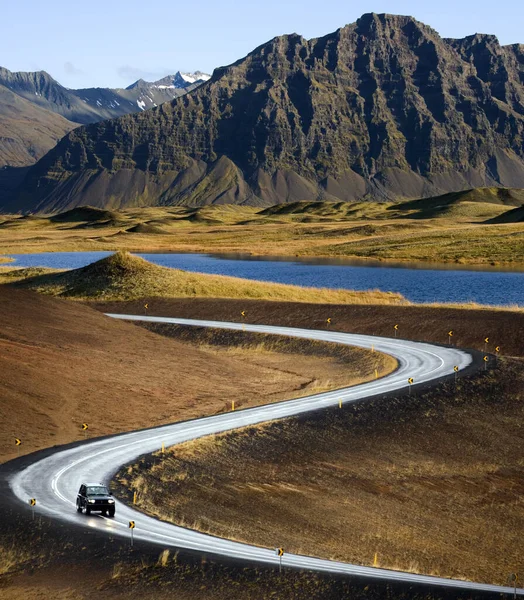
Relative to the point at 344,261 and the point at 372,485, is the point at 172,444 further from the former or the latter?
the point at 344,261

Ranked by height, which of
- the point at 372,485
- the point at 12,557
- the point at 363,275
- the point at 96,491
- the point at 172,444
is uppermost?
the point at 96,491

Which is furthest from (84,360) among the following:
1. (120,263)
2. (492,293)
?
(492,293)

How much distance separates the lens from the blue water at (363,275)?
99.5 m

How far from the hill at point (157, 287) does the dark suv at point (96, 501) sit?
192 feet

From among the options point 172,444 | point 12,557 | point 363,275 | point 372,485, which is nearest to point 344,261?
point 363,275

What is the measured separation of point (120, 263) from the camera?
99312 mm

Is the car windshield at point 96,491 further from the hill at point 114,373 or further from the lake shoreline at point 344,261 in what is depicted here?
the lake shoreline at point 344,261

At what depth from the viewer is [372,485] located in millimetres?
36344

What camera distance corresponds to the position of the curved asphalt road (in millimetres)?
25516

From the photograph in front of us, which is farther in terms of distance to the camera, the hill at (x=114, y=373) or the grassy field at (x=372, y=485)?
the hill at (x=114, y=373)

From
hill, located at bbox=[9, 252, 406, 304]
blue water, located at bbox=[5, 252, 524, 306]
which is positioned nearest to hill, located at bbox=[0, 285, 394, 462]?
hill, located at bbox=[9, 252, 406, 304]

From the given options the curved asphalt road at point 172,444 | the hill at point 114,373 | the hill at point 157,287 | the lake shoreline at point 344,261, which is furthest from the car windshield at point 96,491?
the lake shoreline at point 344,261

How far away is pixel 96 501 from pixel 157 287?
6505 centimetres

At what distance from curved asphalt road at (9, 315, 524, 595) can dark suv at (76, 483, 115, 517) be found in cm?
27
